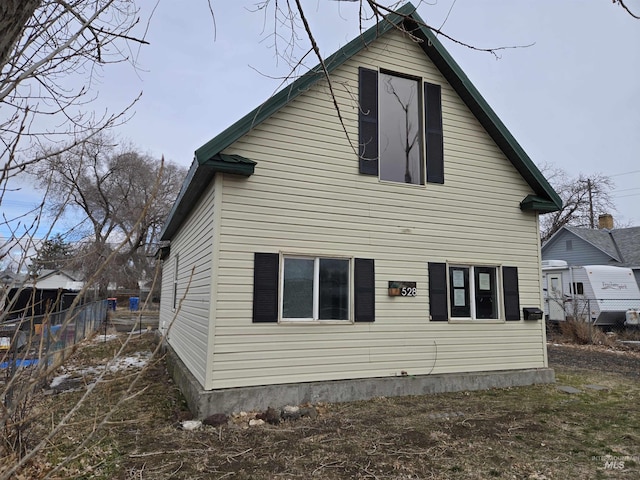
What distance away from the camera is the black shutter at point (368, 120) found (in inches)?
289

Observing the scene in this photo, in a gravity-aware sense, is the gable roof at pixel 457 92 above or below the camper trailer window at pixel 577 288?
above

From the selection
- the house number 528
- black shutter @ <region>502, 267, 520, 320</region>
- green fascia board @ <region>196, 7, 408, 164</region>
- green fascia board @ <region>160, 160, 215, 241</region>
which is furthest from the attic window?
green fascia board @ <region>160, 160, 215, 241</region>

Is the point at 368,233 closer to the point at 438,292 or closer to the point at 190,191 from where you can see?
the point at 438,292

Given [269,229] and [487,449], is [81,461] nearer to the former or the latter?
[269,229]

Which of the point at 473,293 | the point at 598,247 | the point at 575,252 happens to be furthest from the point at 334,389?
the point at 575,252

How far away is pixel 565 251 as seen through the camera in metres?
24.0

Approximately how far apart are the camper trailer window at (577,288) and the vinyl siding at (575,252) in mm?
6331

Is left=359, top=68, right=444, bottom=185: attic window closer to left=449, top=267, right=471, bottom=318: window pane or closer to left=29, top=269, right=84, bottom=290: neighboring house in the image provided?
left=449, top=267, right=471, bottom=318: window pane

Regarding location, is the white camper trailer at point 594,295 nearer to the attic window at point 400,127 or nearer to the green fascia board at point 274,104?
the attic window at point 400,127

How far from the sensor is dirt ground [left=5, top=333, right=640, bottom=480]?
4.20 metres

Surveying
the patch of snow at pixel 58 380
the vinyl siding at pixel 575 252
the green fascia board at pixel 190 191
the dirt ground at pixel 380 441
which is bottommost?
the patch of snow at pixel 58 380

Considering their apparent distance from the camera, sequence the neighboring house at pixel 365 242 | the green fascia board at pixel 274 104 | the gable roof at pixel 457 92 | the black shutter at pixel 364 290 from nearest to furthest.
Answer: the green fascia board at pixel 274 104 → the neighboring house at pixel 365 242 → the gable roof at pixel 457 92 → the black shutter at pixel 364 290

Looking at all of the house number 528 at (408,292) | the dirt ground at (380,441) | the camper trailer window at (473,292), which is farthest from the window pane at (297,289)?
the camper trailer window at (473,292)

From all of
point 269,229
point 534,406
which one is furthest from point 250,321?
point 534,406
